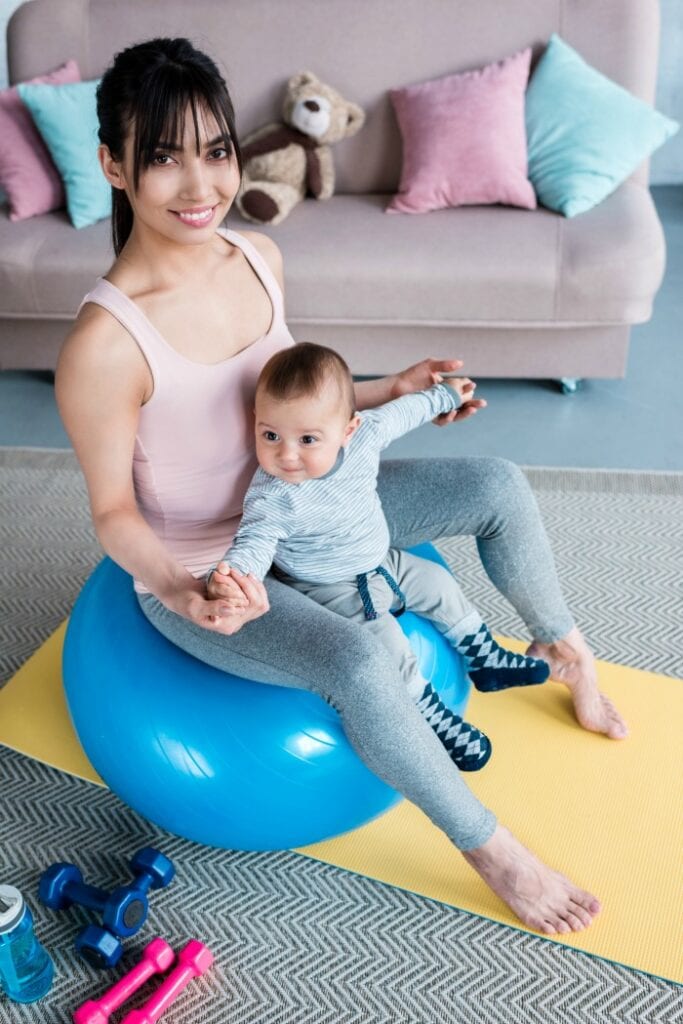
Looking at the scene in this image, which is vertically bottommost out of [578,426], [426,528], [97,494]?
[578,426]

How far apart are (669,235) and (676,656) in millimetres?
2465

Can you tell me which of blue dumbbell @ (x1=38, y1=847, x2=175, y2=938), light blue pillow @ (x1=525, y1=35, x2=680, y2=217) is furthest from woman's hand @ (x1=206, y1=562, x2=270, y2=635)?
light blue pillow @ (x1=525, y1=35, x2=680, y2=217)

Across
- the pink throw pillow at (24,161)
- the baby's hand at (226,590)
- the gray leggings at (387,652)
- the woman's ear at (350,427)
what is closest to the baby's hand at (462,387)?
the gray leggings at (387,652)

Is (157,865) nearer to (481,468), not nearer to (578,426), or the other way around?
(481,468)

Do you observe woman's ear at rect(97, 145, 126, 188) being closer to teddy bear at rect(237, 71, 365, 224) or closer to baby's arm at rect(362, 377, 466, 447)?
baby's arm at rect(362, 377, 466, 447)

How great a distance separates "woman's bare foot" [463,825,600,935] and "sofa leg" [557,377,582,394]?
1.68m

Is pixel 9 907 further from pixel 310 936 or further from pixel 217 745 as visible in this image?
pixel 310 936

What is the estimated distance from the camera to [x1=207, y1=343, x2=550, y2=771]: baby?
52.6 inches

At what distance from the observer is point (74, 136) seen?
2.90 m

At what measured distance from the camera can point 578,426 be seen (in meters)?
2.69

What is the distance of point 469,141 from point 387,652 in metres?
1.93

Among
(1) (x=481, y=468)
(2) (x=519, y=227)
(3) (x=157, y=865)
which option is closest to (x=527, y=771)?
(1) (x=481, y=468)

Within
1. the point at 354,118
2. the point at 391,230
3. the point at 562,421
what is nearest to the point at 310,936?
the point at 562,421

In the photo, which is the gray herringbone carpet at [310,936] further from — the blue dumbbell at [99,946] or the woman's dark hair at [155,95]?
the woman's dark hair at [155,95]
